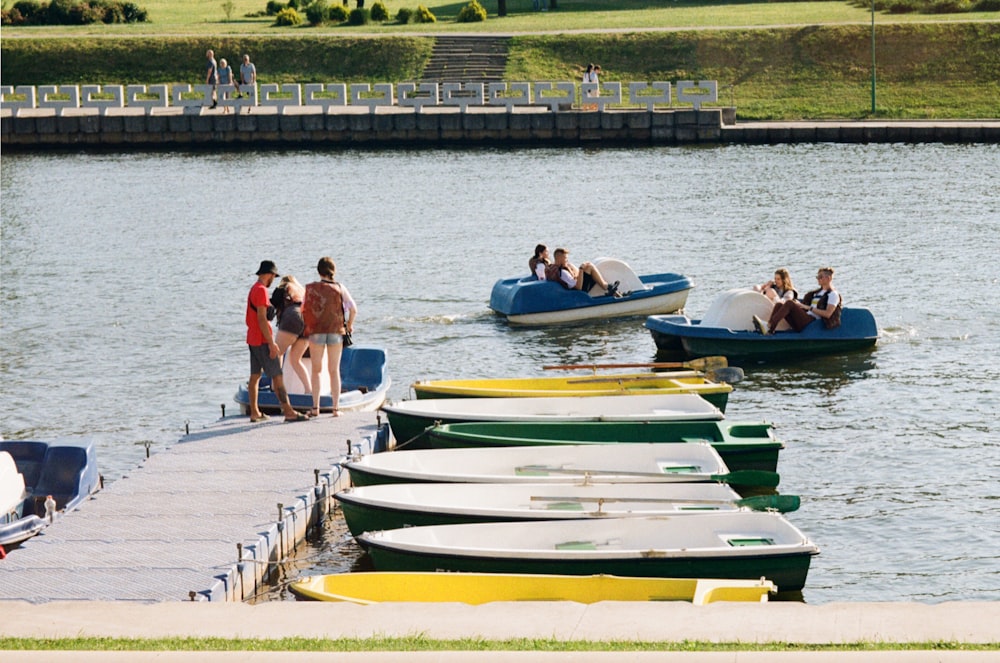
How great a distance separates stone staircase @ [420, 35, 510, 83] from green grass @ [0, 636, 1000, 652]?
51.9 meters

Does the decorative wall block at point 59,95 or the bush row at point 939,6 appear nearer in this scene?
the decorative wall block at point 59,95

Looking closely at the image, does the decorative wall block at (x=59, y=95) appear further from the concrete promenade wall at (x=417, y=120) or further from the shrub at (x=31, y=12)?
the shrub at (x=31, y=12)

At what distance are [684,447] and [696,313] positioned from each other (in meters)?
11.5

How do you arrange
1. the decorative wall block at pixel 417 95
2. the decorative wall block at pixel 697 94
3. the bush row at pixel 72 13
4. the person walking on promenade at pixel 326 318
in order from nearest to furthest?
the person walking on promenade at pixel 326 318 < the decorative wall block at pixel 697 94 < the decorative wall block at pixel 417 95 < the bush row at pixel 72 13

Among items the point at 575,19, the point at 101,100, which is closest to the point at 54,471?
the point at 101,100

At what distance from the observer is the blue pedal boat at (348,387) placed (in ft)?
60.7

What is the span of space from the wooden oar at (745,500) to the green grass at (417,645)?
4258 mm

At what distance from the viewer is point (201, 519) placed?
47.2 ft

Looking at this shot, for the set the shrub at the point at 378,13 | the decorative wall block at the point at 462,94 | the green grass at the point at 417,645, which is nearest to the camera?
the green grass at the point at 417,645

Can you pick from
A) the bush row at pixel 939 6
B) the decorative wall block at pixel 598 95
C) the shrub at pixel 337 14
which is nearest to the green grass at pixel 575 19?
the bush row at pixel 939 6

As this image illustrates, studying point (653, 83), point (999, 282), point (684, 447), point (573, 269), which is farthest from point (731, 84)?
point (684, 447)

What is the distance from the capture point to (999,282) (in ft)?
96.7

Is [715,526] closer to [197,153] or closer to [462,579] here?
[462,579]

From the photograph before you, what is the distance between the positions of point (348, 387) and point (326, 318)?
7.89 feet
